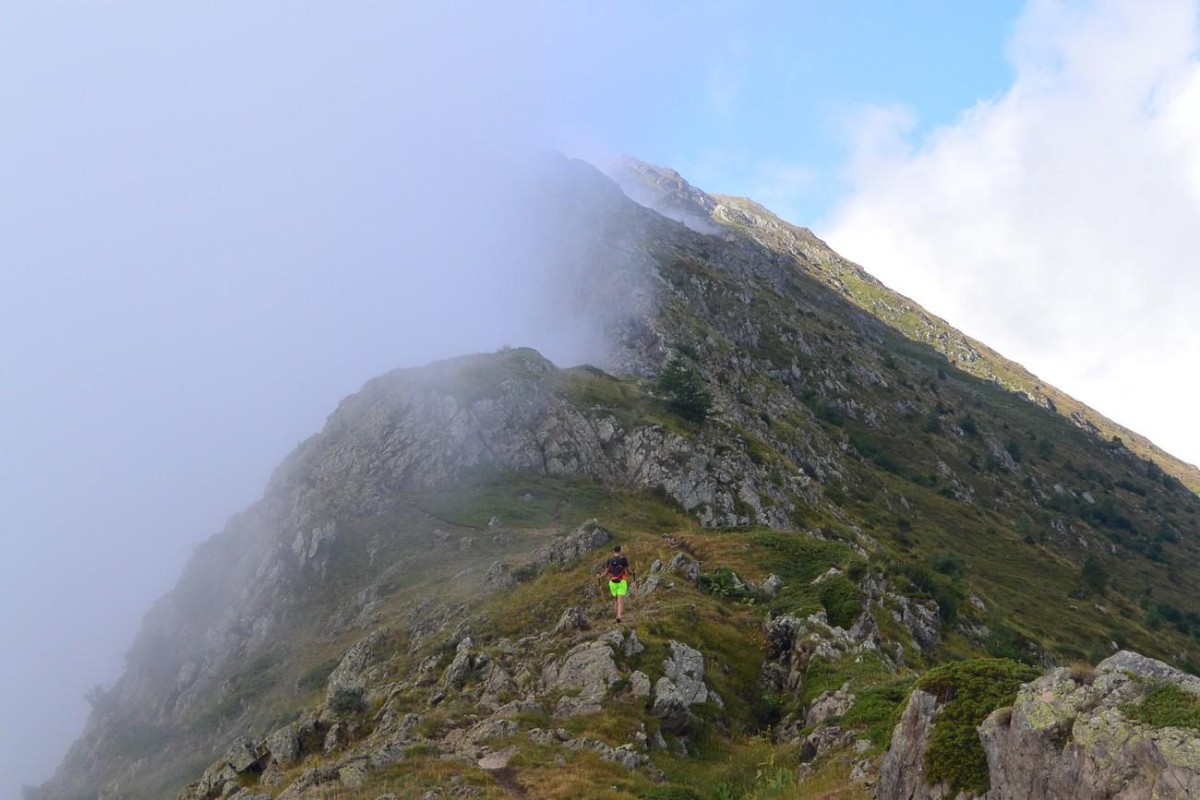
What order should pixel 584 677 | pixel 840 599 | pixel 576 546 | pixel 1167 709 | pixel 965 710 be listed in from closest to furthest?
pixel 1167 709
pixel 965 710
pixel 584 677
pixel 840 599
pixel 576 546

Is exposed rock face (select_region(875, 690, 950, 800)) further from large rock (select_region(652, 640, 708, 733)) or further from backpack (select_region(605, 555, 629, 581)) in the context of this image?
backpack (select_region(605, 555, 629, 581))

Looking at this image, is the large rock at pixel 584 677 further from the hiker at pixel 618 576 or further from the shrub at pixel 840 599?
the shrub at pixel 840 599

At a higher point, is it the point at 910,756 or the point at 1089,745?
the point at 1089,745

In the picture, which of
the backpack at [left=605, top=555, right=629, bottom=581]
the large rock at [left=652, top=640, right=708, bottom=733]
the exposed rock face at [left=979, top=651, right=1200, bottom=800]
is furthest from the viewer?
the backpack at [left=605, top=555, right=629, bottom=581]

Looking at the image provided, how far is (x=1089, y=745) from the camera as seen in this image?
10.9m

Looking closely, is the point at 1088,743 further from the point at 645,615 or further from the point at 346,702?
the point at 346,702

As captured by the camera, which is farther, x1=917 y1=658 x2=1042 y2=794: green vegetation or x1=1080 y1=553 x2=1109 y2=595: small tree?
x1=1080 y1=553 x2=1109 y2=595: small tree

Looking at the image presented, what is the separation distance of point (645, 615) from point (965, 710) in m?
18.1

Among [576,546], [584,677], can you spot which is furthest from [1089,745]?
[576,546]

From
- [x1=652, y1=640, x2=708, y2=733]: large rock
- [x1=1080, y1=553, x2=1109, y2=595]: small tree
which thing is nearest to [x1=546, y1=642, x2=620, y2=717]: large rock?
[x1=652, y1=640, x2=708, y2=733]: large rock

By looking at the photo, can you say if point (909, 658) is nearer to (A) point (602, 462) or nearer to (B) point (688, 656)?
(B) point (688, 656)

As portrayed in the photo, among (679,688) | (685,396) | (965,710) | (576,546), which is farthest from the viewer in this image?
(685,396)

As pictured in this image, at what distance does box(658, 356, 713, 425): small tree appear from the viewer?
293 feet

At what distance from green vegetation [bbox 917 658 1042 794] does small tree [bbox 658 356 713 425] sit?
74.1 m
